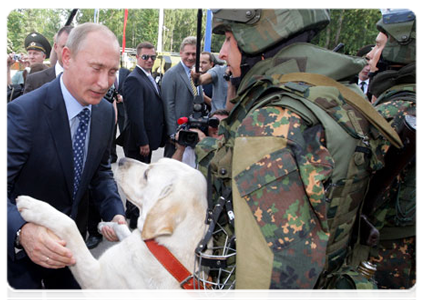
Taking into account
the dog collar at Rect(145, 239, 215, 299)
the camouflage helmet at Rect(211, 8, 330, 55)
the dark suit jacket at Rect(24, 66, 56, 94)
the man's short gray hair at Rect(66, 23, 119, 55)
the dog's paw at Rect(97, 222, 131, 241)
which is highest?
the camouflage helmet at Rect(211, 8, 330, 55)

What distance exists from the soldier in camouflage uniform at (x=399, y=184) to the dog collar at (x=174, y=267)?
1.30 metres

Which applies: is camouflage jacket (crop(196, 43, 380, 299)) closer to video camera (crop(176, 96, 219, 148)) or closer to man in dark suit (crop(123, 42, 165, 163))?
video camera (crop(176, 96, 219, 148))

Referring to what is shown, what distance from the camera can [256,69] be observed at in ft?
5.44

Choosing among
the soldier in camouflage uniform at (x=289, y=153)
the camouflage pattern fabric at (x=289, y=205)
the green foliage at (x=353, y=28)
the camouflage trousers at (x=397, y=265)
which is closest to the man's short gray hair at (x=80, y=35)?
the soldier in camouflage uniform at (x=289, y=153)

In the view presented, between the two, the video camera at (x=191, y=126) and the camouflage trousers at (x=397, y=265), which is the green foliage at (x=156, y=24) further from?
the camouflage trousers at (x=397, y=265)

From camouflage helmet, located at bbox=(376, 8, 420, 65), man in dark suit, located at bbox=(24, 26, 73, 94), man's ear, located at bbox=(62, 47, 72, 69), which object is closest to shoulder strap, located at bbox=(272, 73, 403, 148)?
man's ear, located at bbox=(62, 47, 72, 69)

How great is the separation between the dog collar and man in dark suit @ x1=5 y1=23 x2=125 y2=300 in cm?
46

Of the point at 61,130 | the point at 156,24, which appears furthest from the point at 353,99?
the point at 156,24

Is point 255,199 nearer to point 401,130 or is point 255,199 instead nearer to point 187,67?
point 401,130

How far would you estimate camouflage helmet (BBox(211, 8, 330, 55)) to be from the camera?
1567 millimetres

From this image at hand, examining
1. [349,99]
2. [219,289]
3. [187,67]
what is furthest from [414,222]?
[187,67]

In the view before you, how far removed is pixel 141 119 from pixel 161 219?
353 cm

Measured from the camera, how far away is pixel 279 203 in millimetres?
1211

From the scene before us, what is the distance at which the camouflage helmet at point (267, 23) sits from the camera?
157 centimetres
